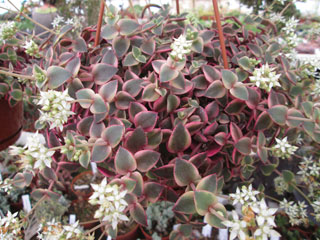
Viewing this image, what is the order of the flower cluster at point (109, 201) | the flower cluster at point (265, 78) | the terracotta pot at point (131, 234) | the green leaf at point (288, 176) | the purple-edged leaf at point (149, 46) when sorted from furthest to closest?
the terracotta pot at point (131, 234)
the green leaf at point (288, 176)
the purple-edged leaf at point (149, 46)
the flower cluster at point (265, 78)
the flower cluster at point (109, 201)

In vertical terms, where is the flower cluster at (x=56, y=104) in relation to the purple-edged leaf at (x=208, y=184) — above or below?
above

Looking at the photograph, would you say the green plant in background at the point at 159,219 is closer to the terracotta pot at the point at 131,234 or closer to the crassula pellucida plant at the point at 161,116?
the terracotta pot at the point at 131,234

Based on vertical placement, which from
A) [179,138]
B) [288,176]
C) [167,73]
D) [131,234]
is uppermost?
[167,73]

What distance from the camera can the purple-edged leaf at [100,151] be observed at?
18.9 inches

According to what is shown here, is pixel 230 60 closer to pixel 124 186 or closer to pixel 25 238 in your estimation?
pixel 124 186

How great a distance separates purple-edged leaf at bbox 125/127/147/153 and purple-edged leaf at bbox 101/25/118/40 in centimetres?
23

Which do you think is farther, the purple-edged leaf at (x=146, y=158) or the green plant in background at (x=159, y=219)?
the green plant in background at (x=159, y=219)

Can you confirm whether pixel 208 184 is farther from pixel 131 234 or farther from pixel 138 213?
pixel 131 234

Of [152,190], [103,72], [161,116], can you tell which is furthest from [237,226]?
[103,72]

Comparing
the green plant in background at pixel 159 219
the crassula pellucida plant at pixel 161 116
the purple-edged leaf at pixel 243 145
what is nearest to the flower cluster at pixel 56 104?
the crassula pellucida plant at pixel 161 116

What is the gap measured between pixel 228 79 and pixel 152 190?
26cm

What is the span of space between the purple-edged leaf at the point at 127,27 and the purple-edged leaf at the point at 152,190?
33cm

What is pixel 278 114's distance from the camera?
1.82 ft

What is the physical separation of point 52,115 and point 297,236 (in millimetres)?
1152
